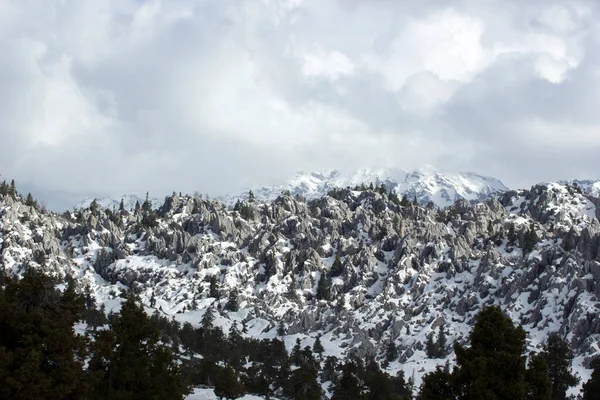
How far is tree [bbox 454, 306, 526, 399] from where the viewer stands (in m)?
42.6

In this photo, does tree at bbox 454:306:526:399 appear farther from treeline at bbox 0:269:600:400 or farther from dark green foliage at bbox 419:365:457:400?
dark green foliage at bbox 419:365:457:400

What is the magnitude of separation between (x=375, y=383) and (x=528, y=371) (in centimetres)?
7800

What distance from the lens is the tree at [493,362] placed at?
4259cm

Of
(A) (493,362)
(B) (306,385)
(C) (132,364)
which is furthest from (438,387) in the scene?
(B) (306,385)

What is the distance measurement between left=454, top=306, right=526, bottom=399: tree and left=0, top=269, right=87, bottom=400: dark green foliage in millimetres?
29680

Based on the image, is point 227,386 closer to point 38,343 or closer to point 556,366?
point 556,366

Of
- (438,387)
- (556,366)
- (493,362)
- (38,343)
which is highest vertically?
(556,366)

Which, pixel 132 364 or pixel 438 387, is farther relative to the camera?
pixel 132 364

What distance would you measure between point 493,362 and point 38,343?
34051 mm

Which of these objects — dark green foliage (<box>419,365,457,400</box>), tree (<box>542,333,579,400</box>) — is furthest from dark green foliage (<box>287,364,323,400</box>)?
dark green foliage (<box>419,365,457,400</box>)

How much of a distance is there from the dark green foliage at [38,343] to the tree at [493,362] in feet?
97.4

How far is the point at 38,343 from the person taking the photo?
4250 cm

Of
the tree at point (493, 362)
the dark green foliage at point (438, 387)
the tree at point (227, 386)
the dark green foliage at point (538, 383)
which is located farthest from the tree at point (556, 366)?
the tree at point (227, 386)

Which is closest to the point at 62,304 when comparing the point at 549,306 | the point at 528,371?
the point at 528,371
